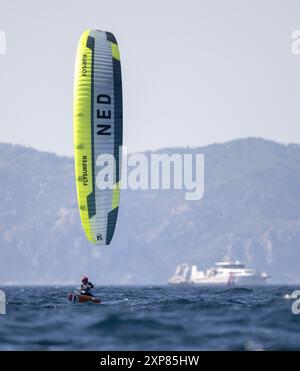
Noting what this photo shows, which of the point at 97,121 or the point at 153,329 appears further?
the point at 97,121

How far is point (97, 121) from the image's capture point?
205 ft

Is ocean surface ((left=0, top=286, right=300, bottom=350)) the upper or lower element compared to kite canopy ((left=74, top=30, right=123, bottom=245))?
lower

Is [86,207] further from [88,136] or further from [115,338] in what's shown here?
[115,338]

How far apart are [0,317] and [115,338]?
1012cm

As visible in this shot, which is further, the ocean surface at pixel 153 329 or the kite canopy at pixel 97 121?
the kite canopy at pixel 97 121

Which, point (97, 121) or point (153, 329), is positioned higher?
point (97, 121)

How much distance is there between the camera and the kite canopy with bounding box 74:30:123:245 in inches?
2466

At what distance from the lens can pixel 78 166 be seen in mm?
63500

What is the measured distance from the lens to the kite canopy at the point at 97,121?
6262 cm

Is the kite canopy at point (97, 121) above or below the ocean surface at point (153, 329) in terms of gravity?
above

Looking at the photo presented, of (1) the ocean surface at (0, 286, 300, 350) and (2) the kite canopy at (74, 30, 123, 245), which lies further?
(2) the kite canopy at (74, 30, 123, 245)
